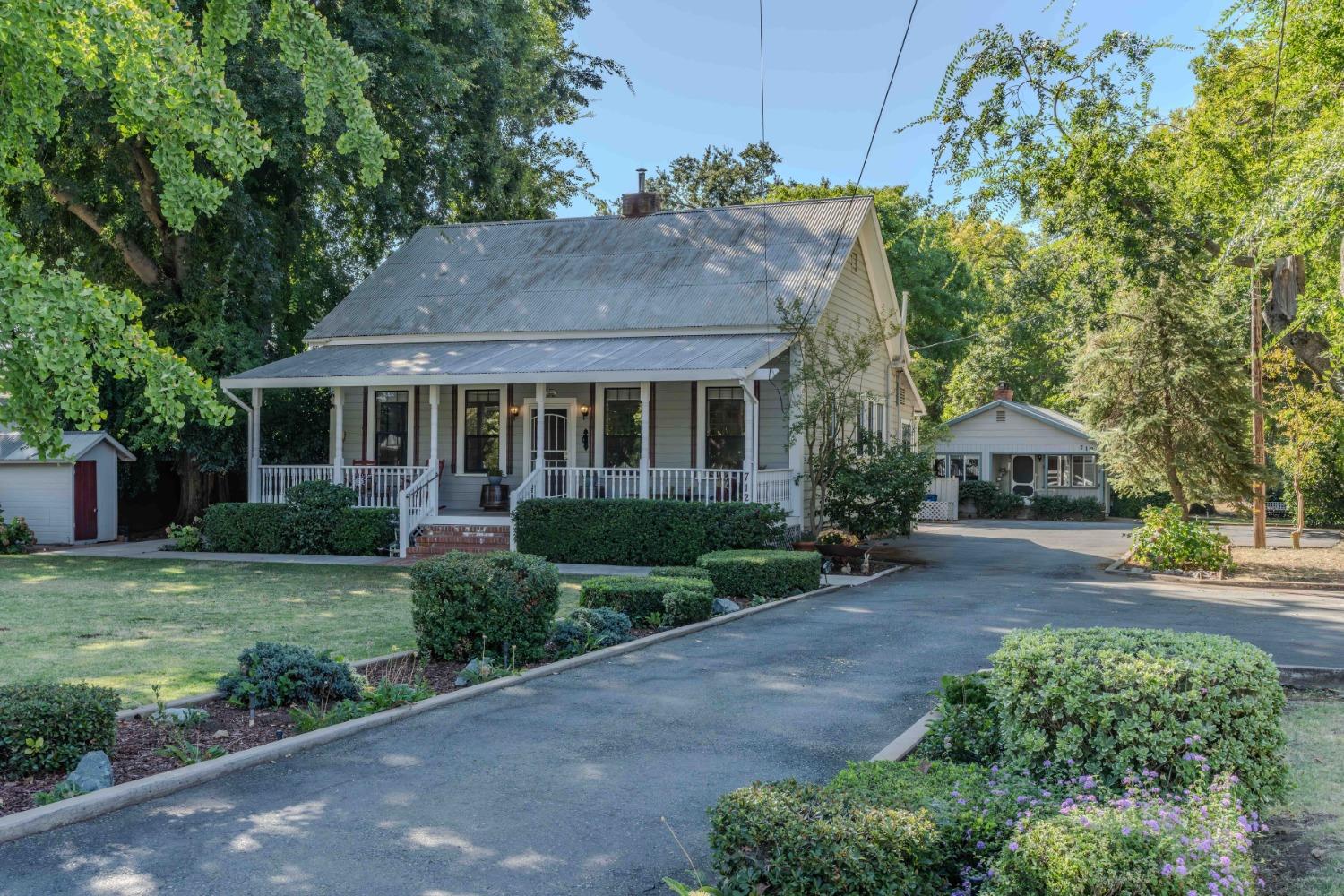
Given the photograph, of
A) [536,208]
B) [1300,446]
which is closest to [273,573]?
[536,208]

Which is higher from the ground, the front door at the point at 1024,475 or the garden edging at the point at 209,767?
the front door at the point at 1024,475

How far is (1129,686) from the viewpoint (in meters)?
4.70

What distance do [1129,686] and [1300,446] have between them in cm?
2335

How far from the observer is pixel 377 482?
68.5 feet

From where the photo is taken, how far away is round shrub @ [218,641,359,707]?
7.37 metres

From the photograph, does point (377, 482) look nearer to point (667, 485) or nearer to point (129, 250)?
point (667, 485)

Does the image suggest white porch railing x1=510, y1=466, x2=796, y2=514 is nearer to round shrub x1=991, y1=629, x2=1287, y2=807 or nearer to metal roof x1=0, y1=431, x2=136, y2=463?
metal roof x1=0, y1=431, x2=136, y2=463

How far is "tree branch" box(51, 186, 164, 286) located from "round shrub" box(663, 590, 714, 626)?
16916 mm

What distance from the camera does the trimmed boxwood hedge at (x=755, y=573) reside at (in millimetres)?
13914

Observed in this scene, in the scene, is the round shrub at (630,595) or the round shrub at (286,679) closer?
the round shrub at (286,679)

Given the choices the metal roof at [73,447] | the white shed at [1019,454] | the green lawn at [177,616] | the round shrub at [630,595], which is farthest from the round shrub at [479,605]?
the white shed at [1019,454]

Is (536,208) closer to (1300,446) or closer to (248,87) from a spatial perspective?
(248,87)

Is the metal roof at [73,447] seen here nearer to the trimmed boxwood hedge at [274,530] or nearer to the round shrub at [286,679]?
the trimmed boxwood hedge at [274,530]

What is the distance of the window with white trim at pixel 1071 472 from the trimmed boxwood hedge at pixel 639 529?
77.0 feet
